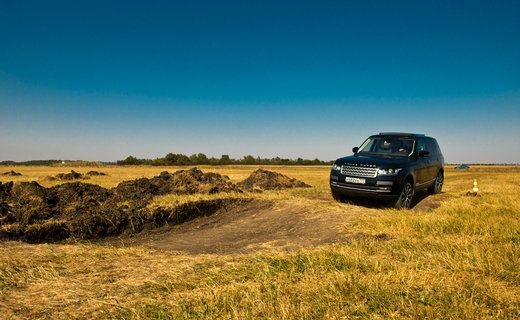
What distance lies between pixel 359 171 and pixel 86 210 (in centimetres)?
918

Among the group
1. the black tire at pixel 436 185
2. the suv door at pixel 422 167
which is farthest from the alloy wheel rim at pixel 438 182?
the suv door at pixel 422 167

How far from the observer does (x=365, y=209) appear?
32.8 ft

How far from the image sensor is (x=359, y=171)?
10227mm

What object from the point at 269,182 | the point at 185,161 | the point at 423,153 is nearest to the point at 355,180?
the point at 423,153

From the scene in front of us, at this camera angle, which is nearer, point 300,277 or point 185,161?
point 300,277

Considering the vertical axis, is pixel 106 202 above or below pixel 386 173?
below

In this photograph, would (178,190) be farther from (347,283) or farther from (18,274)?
(347,283)

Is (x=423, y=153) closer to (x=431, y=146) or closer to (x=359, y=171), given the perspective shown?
(x=431, y=146)

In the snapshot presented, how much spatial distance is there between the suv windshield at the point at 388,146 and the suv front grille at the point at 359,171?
65.6 inches

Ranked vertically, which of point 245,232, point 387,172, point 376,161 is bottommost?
point 245,232

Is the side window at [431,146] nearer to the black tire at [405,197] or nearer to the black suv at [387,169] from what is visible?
the black suv at [387,169]

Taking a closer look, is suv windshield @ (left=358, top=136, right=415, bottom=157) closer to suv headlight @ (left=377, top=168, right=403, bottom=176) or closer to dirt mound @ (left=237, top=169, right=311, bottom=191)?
suv headlight @ (left=377, top=168, right=403, bottom=176)

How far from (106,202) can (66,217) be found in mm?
1746

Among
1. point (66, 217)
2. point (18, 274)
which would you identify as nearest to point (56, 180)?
point (66, 217)
